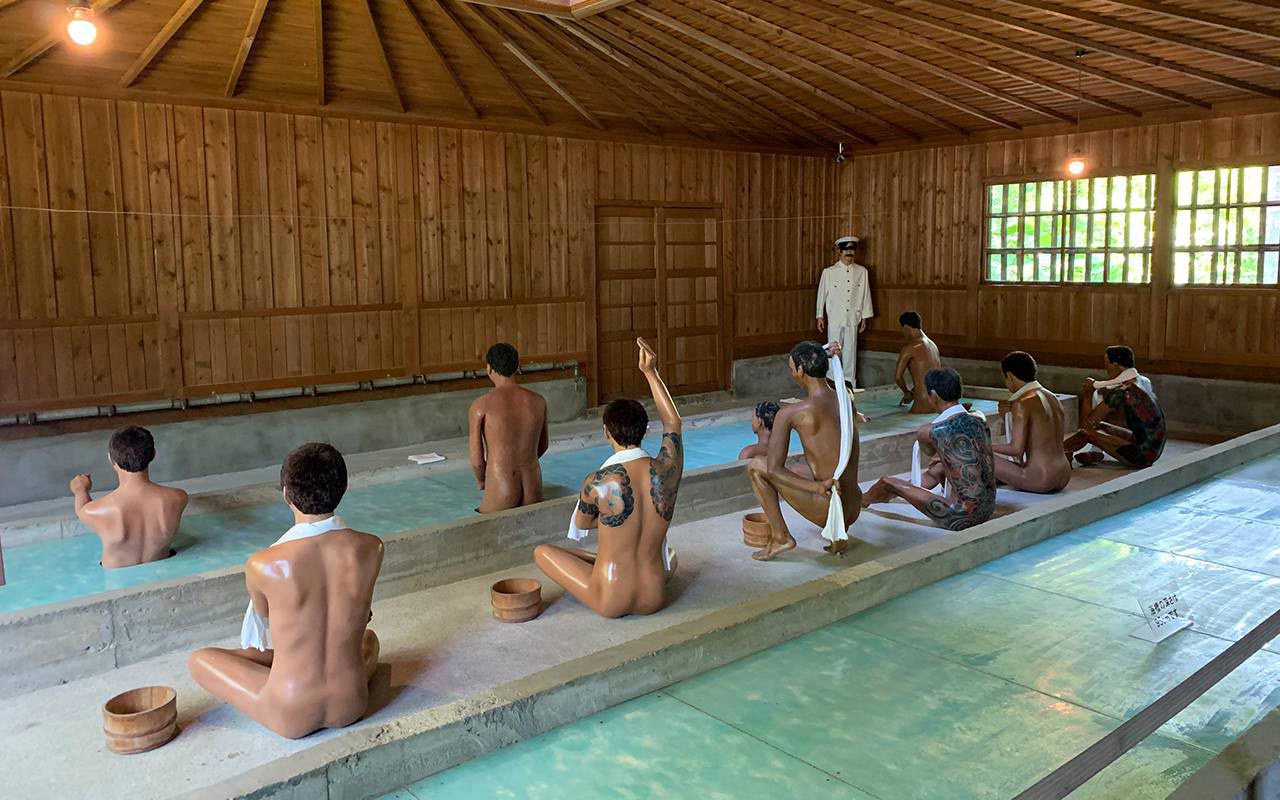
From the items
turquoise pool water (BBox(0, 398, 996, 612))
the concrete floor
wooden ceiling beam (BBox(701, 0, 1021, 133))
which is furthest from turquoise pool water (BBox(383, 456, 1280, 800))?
wooden ceiling beam (BBox(701, 0, 1021, 133))

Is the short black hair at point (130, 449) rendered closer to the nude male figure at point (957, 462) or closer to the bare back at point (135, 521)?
the bare back at point (135, 521)

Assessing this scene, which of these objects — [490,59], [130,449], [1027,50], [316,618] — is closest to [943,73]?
[1027,50]

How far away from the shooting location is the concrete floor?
3.56 metres

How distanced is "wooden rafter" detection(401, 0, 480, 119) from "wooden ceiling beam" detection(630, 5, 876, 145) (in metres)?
1.82

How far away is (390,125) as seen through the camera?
31.8ft

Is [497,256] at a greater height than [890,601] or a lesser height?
greater

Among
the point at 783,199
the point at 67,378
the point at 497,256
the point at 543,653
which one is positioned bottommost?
the point at 543,653

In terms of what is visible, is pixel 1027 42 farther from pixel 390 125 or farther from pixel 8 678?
pixel 8 678

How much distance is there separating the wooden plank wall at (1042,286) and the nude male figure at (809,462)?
682cm

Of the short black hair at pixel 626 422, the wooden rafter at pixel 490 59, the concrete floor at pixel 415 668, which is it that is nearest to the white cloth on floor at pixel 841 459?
the concrete floor at pixel 415 668

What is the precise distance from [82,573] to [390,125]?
5507 mm

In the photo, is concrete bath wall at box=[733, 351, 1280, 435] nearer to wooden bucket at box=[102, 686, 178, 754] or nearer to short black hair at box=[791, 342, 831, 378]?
short black hair at box=[791, 342, 831, 378]

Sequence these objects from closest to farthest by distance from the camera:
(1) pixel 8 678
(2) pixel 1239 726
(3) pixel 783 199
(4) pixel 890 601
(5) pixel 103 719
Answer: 1. (2) pixel 1239 726
2. (5) pixel 103 719
3. (1) pixel 8 678
4. (4) pixel 890 601
5. (3) pixel 783 199

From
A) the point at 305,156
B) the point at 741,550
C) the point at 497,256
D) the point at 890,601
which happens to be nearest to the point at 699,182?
the point at 497,256
